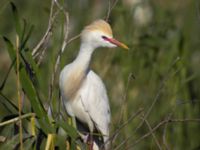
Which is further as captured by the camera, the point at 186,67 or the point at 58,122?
the point at 186,67

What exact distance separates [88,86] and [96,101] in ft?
0.42

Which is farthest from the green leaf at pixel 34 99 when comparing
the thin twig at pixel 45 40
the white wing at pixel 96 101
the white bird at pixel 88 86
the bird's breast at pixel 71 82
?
the white wing at pixel 96 101

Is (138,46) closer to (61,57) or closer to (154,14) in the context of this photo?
(154,14)

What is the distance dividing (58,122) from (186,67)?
2538 millimetres

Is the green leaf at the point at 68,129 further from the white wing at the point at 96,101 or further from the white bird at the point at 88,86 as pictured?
the white wing at the point at 96,101

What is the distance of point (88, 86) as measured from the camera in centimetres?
467

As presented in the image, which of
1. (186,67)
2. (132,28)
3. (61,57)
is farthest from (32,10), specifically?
(61,57)

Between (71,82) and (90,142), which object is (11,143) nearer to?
(90,142)

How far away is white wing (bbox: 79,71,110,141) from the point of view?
15.3 ft

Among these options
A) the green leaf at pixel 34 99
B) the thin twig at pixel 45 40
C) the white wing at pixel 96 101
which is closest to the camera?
the green leaf at pixel 34 99

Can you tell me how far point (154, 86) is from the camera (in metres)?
6.23

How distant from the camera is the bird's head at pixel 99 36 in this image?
4.26 metres

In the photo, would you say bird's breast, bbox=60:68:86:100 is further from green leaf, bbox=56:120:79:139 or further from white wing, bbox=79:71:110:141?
green leaf, bbox=56:120:79:139

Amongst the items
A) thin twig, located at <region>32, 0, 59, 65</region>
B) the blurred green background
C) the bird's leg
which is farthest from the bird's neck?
the blurred green background
